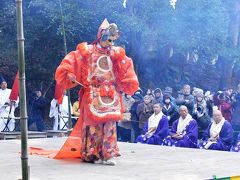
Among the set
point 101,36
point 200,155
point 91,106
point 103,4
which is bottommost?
point 200,155

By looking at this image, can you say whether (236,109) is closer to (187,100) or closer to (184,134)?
(187,100)

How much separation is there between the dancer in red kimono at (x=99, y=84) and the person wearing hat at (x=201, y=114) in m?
4.19

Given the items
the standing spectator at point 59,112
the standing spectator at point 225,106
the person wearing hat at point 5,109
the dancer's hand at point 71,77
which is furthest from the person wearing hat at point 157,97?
the dancer's hand at point 71,77

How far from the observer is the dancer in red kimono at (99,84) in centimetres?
669

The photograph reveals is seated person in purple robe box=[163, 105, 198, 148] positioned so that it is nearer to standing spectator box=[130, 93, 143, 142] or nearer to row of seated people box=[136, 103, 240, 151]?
row of seated people box=[136, 103, 240, 151]

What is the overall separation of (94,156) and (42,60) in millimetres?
9429

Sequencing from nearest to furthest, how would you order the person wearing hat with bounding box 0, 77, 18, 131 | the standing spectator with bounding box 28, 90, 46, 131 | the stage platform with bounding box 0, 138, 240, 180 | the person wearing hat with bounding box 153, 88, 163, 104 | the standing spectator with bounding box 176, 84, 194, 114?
the stage platform with bounding box 0, 138, 240, 180, the standing spectator with bounding box 176, 84, 194, 114, the person wearing hat with bounding box 153, 88, 163, 104, the person wearing hat with bounding box 0, 77, 18, 131, the standing spectator with bounding box 28, 90, 46, 131

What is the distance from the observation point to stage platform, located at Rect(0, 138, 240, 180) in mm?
5861

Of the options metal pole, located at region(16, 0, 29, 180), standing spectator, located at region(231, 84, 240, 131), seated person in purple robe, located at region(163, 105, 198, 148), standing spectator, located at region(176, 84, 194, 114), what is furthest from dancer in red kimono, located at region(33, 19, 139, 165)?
standing spectator, located at region(231, 84, 240, 131)

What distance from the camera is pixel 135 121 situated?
1255 centimetres

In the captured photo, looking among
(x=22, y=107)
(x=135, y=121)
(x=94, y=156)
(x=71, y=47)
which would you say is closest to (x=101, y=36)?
(x=94, y=156)

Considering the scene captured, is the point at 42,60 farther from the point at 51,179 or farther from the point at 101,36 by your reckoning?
the point at 51,179

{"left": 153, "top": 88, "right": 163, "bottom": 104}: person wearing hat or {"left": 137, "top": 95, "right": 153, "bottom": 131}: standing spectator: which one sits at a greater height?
{"left": 153, "top": 88, "right": 163, "bottom": 104}: person wearing hat

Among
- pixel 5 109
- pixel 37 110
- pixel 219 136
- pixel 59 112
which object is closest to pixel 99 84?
pixel 219 136
